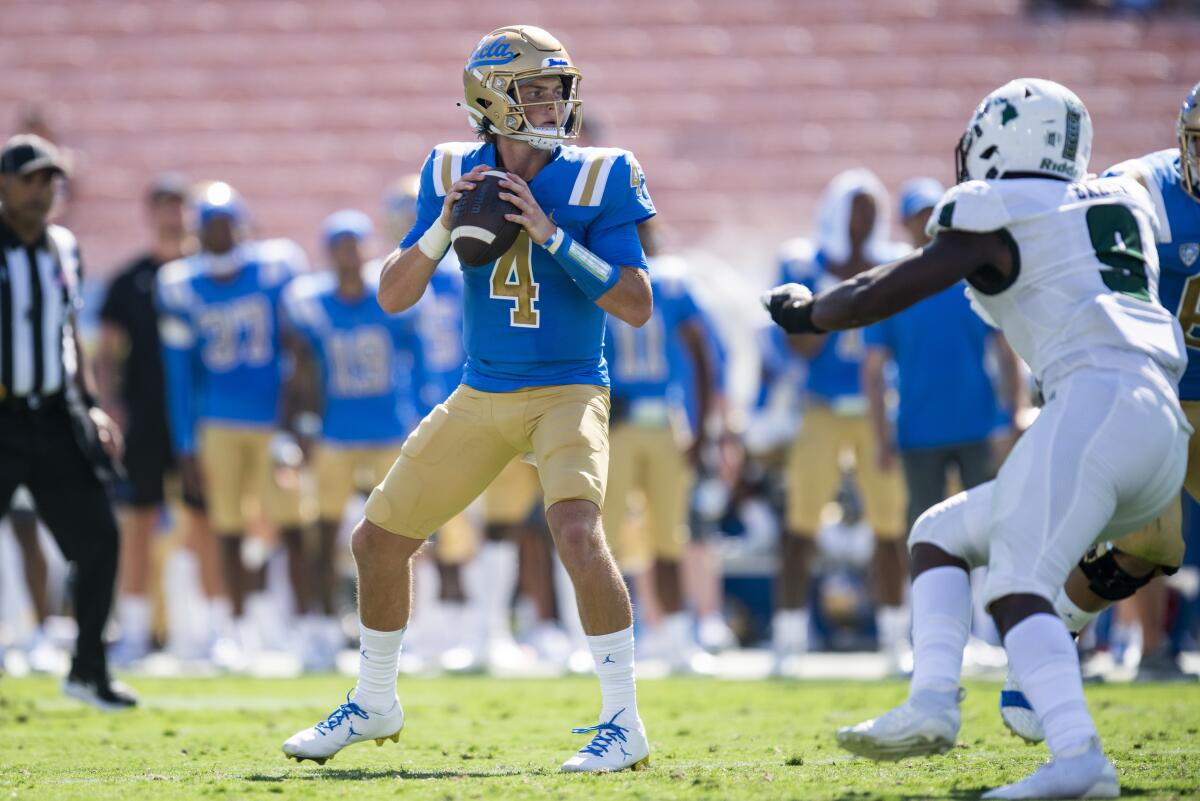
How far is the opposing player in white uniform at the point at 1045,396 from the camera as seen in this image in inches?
149

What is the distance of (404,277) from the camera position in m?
4.56

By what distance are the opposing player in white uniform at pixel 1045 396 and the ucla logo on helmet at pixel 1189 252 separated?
2.50 ft

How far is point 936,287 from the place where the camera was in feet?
12.8

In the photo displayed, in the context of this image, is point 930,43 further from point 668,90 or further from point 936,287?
point 936,287

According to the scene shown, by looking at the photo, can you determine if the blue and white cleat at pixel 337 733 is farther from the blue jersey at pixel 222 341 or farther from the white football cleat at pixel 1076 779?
the blue jersey at pixel 222 341

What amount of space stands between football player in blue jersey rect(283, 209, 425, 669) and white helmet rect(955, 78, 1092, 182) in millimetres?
5089

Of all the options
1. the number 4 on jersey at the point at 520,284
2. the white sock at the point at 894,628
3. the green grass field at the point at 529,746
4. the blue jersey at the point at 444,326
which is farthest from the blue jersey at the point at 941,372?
the number 4 on jersey at the point at 520,284

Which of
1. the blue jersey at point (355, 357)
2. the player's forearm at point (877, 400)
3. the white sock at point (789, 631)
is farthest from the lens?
the blue jersey at point (355, 357)

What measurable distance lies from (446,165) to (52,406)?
234 centimetres

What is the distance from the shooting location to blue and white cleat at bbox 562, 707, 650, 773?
4344mm

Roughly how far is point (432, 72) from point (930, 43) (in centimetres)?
450

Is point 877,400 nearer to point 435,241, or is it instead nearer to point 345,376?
point 345,376

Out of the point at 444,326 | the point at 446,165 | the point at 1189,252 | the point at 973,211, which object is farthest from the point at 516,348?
the point at 444,326

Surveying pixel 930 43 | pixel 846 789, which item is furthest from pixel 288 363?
pixel 930 43
